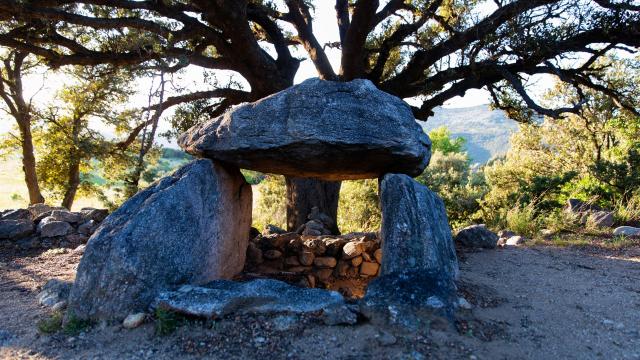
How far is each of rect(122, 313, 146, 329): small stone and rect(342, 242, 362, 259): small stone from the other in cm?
310

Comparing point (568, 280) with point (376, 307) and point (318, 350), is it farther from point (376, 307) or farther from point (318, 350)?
point (318, 350)

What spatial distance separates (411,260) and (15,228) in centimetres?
738

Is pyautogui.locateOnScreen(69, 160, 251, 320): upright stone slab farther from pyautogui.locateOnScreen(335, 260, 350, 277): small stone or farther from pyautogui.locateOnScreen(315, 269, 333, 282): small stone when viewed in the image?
pyautogui.locateOnScreen(335, 260, 350, 277): small stone

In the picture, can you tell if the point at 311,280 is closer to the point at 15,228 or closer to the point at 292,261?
the point at 292,261

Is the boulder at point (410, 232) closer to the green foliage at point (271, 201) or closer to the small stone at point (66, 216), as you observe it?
the small stone at point (66, 216)

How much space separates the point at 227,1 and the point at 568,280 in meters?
6.10

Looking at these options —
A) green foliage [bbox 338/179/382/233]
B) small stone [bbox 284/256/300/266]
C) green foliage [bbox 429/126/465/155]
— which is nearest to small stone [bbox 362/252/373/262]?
small stone [bbox 284/256/300/266]

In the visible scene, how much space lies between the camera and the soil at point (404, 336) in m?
3.35

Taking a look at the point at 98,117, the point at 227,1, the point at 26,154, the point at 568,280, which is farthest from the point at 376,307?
the point at 26,154

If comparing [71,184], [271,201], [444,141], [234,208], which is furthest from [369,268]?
[444,141]

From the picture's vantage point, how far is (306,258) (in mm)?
6289

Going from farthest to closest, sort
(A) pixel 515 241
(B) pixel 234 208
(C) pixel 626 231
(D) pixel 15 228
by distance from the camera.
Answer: (C) pixel 626 231 → (A) pixel 515 241 → (D) pixel 15 228 → (B) pixel 234 208

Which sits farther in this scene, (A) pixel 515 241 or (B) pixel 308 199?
(B) pixel 308 199

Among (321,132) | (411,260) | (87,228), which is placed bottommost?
(411,260)
